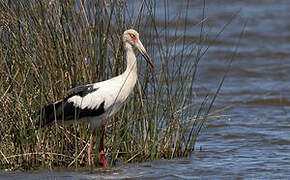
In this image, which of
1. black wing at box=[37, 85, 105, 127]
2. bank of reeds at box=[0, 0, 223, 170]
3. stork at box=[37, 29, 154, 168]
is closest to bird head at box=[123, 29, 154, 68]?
stork at box=[37, 29, 154, 168]

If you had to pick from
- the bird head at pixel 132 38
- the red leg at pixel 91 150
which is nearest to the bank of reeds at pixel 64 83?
the red leg at pixel 91 150

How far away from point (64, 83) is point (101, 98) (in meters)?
0.40

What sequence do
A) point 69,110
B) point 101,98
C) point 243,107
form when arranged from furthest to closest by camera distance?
1. point 243,107
2. point 101,98
3. point 69,110

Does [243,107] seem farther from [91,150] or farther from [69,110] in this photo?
[69,110]

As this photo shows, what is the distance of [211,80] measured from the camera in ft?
41.0

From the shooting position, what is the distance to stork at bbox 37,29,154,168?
20.8 feet

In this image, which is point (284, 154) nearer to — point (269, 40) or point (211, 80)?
point (211, 80)

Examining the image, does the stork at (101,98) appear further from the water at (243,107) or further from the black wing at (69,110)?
the water at (243,107)

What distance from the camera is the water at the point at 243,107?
6.60 metres

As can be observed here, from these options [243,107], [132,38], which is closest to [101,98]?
[132,38]

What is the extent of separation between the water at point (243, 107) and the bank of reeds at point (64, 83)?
201 mm

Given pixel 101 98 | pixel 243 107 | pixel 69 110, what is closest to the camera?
pixel 69 110

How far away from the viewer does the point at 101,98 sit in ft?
21.3

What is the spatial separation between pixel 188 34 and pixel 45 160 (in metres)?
9.87
